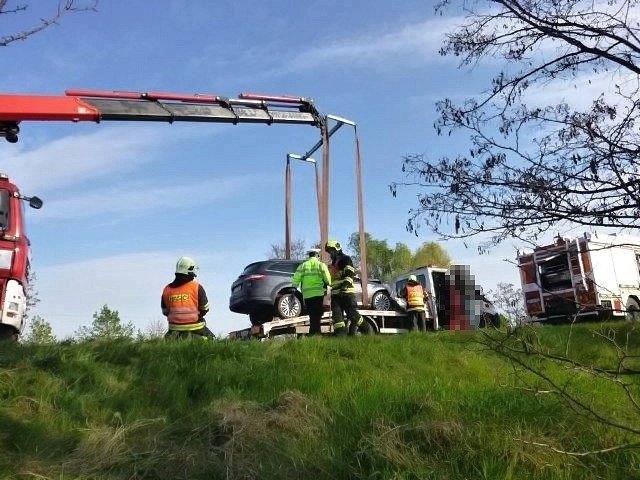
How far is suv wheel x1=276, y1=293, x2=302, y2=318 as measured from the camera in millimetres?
12930

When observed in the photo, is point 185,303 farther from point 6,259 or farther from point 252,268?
point 252,268

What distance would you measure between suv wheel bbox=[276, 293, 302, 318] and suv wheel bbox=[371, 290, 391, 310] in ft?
6.85

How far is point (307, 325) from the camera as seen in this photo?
39.4 ft

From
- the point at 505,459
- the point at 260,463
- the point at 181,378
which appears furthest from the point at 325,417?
the point at 181,378

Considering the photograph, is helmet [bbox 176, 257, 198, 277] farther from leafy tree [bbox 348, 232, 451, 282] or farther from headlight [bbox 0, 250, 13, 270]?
leafy tree [bbox 348, 232, 451, 282]

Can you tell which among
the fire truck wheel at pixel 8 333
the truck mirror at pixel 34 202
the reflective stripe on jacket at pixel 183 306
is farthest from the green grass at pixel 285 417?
the truck mirror at pixel 34 202

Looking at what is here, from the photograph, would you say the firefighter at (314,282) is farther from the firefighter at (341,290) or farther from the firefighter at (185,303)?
the firefighter at (185,303)

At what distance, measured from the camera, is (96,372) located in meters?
6.62

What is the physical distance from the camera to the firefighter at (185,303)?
29.0 feet

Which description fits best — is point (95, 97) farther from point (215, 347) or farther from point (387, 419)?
point (387, 419)

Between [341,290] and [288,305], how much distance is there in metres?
2.32

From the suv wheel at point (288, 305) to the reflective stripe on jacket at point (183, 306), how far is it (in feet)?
12.9

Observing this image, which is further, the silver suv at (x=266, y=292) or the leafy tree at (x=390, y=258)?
the leafy tree at (x=390, y=258)

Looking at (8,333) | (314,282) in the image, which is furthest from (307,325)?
(8,333)
